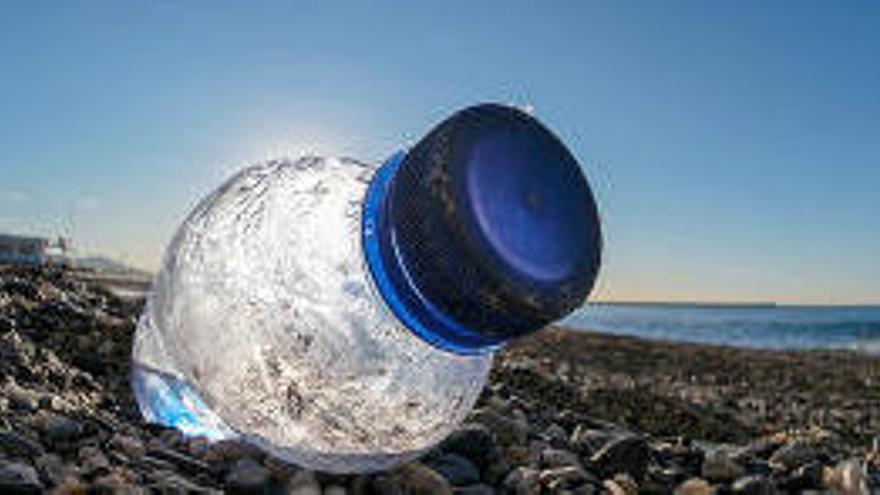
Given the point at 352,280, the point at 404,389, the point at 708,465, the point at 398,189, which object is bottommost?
the point at 708,465

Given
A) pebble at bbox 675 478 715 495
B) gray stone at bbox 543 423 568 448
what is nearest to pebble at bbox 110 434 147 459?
gray stone at bbox 543 423 568 448

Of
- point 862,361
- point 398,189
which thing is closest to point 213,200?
point 398,189

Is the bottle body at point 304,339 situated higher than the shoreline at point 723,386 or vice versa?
the bottle body at point 304,339

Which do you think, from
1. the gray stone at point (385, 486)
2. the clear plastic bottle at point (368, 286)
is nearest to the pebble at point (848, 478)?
the clear plastic bottle at point (368, 286)

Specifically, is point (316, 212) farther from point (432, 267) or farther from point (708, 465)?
point (708, 465)

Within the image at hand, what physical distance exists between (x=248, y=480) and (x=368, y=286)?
718mm

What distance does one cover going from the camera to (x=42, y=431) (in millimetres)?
3055

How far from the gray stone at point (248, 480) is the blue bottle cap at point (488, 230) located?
0.76 meters

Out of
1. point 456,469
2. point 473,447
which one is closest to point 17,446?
point 456,469

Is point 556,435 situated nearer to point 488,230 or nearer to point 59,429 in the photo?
point 59,429

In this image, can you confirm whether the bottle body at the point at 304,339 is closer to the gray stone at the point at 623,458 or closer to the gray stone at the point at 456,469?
the gray stone at the point at 456,469

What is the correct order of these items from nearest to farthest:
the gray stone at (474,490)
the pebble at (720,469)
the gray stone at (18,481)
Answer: the gray stone at (18,481), the gray stone at (474,490), the pebble at (720,469)

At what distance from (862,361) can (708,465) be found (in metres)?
20.4

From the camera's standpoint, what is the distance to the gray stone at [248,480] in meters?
2.86
